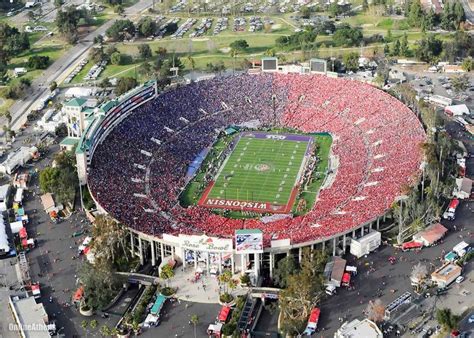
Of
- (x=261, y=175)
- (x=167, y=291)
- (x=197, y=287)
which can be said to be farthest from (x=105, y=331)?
(x=261, y=175)

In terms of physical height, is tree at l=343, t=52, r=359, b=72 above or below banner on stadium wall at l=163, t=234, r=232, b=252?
below

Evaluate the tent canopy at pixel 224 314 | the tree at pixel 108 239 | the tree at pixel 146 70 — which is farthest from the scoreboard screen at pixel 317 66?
the tent canopy at pixel 224 314

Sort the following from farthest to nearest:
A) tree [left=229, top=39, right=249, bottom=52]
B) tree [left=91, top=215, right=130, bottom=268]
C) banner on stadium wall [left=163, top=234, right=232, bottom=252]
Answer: tree [left=229, top=39, right=249, bottom=52] → tree [left=91, top=215, right=130, bottom=268] → banner on stadium wall [left=163, top=234, right=232, bottom=252]

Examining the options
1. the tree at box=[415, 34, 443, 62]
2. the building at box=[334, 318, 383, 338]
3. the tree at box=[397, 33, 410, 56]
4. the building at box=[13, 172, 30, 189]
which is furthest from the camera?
the tree at box=[397, 33, 410, 56]

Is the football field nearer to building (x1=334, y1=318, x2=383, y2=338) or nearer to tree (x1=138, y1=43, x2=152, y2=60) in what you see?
building (x1=334, y1=318, x2=383, y2=338)

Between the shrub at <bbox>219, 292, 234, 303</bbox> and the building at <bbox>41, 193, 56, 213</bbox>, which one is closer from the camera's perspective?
the shrub at <bbox>219, 292, 234, 303</bbox>

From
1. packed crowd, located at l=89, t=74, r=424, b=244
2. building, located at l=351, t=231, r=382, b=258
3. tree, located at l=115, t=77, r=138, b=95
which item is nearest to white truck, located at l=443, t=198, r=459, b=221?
packed crowd, located at l=89, t=74, r=424, b=244

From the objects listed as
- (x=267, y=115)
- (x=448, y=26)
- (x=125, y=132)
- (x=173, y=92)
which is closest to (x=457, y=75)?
(x=448, y=26)

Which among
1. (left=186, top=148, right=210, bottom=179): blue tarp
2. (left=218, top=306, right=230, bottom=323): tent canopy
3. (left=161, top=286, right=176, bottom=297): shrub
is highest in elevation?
(left=161, top=286, right=176, bottom=297): shrub
